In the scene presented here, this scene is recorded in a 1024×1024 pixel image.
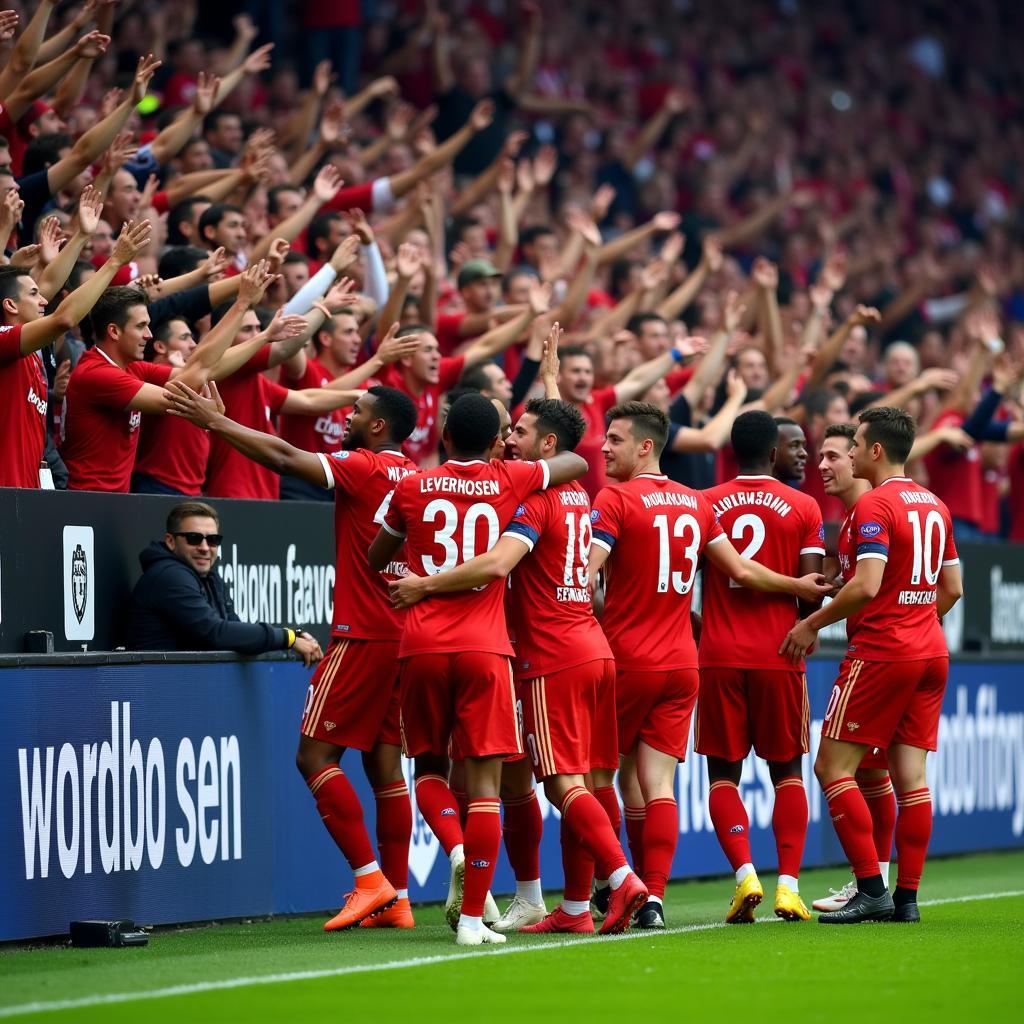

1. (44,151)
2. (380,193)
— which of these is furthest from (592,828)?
(380,193)

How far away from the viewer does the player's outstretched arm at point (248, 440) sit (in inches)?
351

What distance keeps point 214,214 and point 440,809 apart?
14.3ft

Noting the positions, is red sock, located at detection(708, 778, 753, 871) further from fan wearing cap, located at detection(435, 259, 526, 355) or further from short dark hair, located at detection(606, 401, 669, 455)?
fan wearing cap, located at detection(435, 259, 526, 355)

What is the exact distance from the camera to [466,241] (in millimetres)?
15492

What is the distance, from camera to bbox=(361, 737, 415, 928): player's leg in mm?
9586

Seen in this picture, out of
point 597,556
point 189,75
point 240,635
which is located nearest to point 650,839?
point 597,556

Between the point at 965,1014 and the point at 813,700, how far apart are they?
22.0ft

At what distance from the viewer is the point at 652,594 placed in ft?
31.0

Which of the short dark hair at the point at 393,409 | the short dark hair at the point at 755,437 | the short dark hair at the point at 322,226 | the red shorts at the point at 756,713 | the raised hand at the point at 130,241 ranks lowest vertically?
the red shorts at the point at 756,713

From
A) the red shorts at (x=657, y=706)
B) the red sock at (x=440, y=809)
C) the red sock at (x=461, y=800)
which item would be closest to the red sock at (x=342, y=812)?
the red sock at (x=440, y=809)

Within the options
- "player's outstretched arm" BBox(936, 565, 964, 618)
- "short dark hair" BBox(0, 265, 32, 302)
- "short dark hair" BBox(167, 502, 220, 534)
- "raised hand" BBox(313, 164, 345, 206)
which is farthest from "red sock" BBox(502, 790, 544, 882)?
"raised hand" BBox(313, 164, 345, 206)

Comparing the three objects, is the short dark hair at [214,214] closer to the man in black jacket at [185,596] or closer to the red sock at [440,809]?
the man in black jacket at [185,596]

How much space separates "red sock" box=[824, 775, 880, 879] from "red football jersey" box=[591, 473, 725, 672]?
915mm

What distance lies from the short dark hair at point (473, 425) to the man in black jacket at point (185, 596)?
1778 mm
